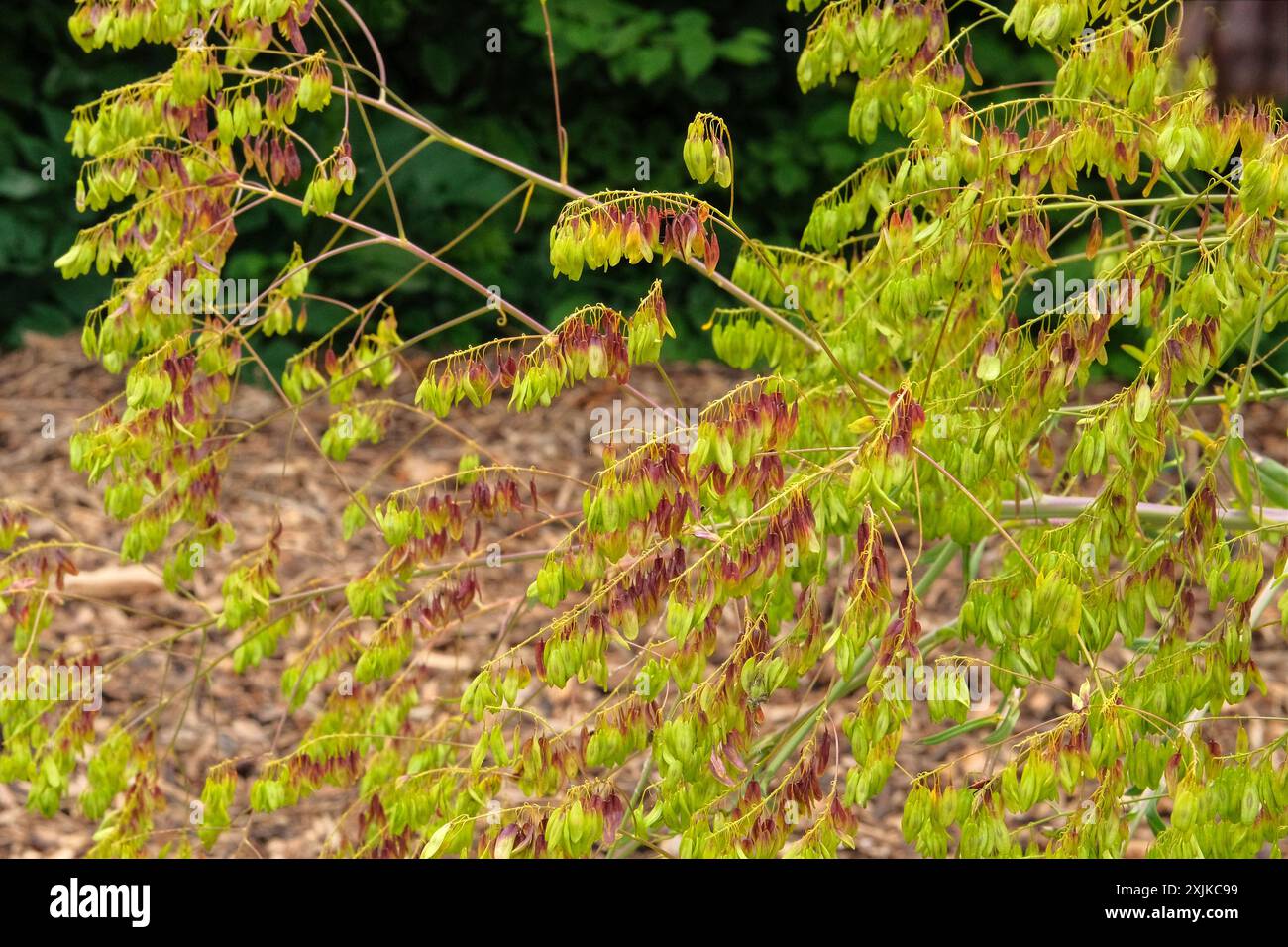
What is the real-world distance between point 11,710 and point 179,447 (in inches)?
26.9

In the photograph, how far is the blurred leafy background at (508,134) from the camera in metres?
6.78

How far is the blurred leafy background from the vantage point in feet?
22.2

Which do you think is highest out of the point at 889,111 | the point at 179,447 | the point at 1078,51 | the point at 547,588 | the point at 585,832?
the point at 889,111

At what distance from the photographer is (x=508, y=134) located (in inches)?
282

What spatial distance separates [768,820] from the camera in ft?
8.13

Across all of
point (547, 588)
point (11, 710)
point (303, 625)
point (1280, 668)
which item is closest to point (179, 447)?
point (11, 710)

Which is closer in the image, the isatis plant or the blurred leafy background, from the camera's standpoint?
the isatis plant

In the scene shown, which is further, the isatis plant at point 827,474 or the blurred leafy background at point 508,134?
the blurred leafy background at point 508,134

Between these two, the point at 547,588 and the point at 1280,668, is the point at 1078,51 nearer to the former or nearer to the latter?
the point at 547,588

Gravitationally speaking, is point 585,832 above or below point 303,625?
below

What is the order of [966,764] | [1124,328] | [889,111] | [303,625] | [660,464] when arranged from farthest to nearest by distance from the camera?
[1124,328], [303,625], [966,764], [889,111], [660,464]

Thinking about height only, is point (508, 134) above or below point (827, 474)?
above

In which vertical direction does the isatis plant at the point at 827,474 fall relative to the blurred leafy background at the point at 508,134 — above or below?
below

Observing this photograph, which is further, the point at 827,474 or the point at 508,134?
the point at 508,134
